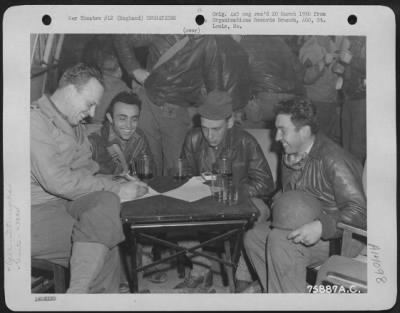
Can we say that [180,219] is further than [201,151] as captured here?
No

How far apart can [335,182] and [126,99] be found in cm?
64

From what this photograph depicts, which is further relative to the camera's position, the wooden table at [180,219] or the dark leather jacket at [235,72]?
the dark leather jacket at [235,72]

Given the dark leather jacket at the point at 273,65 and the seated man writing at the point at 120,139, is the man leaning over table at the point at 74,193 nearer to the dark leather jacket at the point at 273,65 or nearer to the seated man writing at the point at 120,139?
the seated man writing at the point at 120,139

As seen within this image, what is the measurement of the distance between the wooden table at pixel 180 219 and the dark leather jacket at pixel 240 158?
0.09 m

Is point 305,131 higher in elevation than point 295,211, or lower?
higher

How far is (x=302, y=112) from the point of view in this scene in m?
1.45

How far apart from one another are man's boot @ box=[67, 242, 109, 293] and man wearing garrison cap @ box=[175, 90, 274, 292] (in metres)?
0.24

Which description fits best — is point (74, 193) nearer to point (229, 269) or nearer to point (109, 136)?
point (109, 136)

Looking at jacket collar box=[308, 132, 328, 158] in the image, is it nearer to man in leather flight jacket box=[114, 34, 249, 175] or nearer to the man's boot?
man in leather flight jacket box=[114, 34, 249, 175]

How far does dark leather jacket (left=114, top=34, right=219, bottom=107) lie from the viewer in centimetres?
144

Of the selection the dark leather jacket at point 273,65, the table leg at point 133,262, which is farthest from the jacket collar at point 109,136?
the dark leather jacket at point 273,65

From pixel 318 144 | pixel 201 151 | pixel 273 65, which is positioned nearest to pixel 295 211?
pixel 318 144

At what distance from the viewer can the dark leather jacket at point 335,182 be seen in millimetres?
1425

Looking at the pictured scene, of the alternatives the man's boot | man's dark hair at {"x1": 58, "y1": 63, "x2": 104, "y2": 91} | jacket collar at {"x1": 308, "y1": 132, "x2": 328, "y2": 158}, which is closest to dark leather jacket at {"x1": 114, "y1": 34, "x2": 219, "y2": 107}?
man's dark hair at {"x1": 58, "y1": 63, "x2": 104, "y2": 91}
